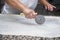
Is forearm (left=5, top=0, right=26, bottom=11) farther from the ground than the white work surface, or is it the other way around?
forearm (left=5, top=0, right=26, bottom=11)

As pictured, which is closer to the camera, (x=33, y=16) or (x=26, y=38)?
(x=26, y=38)

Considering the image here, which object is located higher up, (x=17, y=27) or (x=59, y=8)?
(x=17, y=27)

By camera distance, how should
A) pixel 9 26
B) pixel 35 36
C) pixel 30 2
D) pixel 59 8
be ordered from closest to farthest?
pixel 35 36 < pixel 9 26 < pixel 30 2 < pixel 59 8

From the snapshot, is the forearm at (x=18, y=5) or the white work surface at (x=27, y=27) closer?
the white work surface at (x=27, y=27)

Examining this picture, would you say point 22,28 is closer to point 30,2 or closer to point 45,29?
point 45,29

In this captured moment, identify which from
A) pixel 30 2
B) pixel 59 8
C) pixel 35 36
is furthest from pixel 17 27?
pixel 59 8

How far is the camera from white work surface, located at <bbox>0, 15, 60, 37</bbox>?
77 centimetres

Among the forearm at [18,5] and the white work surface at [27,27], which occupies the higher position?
the forearm at [18,5]

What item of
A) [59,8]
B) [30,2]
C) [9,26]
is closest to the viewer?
[9,26]

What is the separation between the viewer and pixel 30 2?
1249 mm

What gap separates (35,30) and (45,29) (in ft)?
0.17

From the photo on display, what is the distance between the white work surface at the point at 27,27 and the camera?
77 centimetres

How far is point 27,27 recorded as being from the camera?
0.85m

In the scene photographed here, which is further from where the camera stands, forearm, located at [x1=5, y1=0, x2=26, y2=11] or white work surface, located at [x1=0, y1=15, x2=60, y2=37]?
forearm, located at [x1=5, y1=0, x2=26, y2=11]
